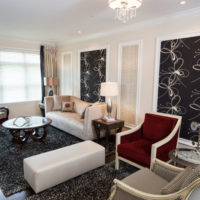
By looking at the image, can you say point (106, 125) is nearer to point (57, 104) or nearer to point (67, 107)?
point (67, 107)

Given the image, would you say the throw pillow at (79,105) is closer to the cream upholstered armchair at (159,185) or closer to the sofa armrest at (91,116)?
the sofa armrest at (91,116)

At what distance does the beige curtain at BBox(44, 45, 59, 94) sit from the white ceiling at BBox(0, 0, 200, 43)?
64.4 inches

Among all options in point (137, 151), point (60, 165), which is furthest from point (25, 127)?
point (137, 151)

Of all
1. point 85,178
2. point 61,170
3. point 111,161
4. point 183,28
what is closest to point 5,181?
point 61,170

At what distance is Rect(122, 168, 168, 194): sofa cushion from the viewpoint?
173 cm

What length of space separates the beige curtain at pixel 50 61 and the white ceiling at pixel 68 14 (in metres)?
1.64

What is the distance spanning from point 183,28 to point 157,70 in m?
0.92

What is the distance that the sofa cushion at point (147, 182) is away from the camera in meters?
1.73

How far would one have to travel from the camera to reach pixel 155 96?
3.84 meters

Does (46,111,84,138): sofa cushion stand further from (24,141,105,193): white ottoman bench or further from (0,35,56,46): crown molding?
(0,35,56,46): crown molding

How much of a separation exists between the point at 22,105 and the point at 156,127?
190 inches

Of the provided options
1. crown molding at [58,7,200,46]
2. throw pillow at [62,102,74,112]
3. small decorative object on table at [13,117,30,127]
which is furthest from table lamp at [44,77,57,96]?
small decorative object on table at [13,117,30,127]

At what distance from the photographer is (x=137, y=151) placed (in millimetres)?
2570

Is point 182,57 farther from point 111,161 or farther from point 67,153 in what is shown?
point 67,153
